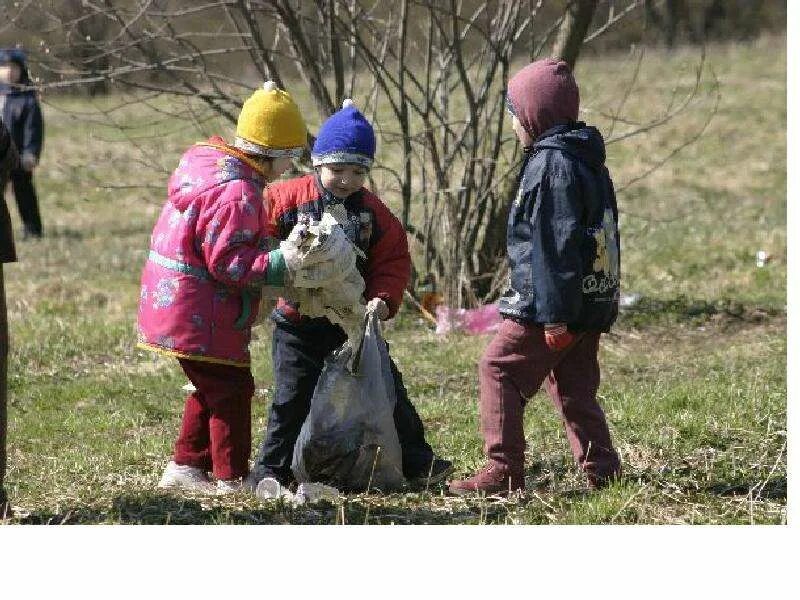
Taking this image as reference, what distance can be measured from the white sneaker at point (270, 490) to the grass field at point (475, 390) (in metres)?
0.08

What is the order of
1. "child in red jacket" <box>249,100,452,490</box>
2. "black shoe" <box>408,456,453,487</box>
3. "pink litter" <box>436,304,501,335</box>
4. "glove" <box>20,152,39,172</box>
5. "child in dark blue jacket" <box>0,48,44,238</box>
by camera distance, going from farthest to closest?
"child in dark blue jacket" <box>0,48,44,238</box> → "glove" <box>20,152,39,172</box> → "pink litter" <box>436,304,501,335</box> → "black shoe" <box>408,456,453,487</box> → "child in red jacket" <box>249,100,452,490</box>

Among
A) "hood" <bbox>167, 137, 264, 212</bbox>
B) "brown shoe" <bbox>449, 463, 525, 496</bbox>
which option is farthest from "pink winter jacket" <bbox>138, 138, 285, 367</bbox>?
"brown shoe" <bbox>449, 463, 525, 496</bbox>

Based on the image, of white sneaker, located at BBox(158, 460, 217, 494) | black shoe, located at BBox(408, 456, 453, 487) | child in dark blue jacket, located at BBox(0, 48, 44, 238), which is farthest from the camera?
child in dark blue jacket, located at BBox(0, 48, 44, 238)

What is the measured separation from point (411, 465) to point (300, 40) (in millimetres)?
3471

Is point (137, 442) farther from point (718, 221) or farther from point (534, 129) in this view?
point (718, 221)

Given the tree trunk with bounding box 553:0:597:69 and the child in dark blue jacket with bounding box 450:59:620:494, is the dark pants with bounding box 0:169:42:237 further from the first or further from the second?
the child in dark blue jacket with bounding box 450:59:620:494

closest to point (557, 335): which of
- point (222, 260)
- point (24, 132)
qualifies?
point (222, 260)

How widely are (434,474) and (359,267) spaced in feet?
2.74

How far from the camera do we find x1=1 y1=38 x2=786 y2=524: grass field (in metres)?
4.88

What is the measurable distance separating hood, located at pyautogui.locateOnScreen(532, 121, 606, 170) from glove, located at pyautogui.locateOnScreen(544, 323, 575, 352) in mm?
566

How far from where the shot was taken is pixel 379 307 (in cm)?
500

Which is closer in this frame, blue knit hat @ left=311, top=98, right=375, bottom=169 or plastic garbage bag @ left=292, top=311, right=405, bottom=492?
blue knit hat @ left=311, top=98, right=375, bottom=169

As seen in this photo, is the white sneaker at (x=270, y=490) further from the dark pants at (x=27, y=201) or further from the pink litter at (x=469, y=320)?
the dark pants at (x=27, y=201)
